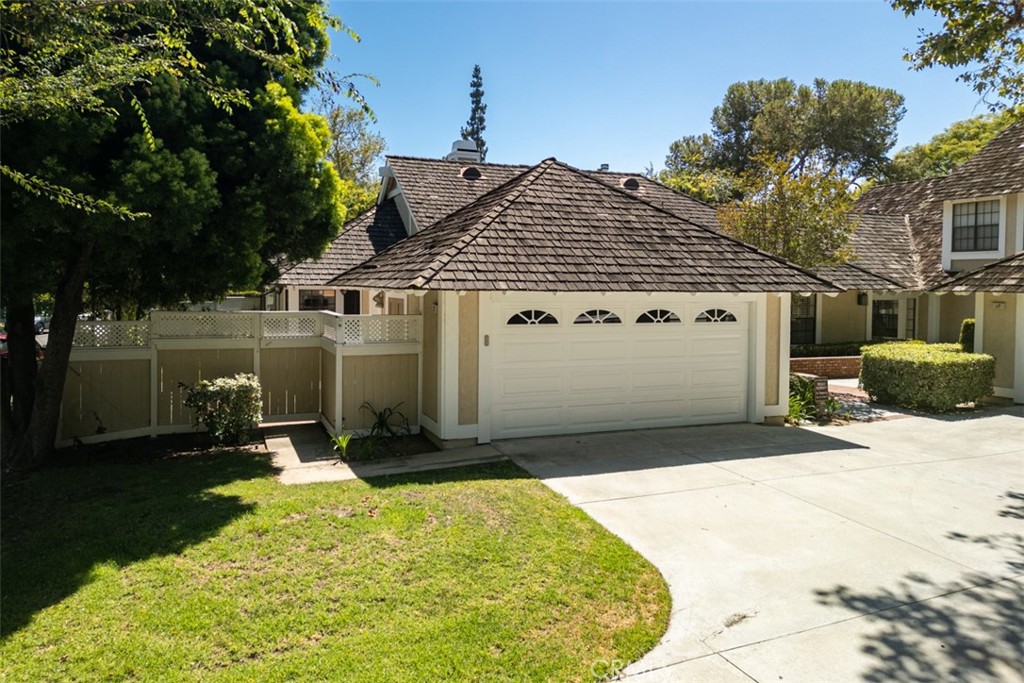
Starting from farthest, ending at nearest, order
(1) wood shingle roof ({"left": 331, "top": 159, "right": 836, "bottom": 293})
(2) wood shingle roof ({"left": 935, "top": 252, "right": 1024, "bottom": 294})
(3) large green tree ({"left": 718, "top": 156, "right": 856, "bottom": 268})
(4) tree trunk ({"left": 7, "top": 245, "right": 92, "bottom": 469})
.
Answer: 1. (3) large green tree ({"left": 718, "top": 156, "right": 856, "bottom": 268})
2. (2) wood shingle roof ({"left": 935, "top": 252, "right": 1024, "bottom": 294})
3. (1) wood shingle roof ({"left": 331, "top": 159, "right": 836, "bottom": 293})
4. (4) tree trunk ({"left": 7, "top": 245, "right": 92, "bottom": 469})

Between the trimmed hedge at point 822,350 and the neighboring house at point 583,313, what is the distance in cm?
869

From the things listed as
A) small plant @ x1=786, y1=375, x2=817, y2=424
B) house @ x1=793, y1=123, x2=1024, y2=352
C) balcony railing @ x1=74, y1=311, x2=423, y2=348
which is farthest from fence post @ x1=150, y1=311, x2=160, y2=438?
house @ x1=793, y1=123, x2=1024, y2=352

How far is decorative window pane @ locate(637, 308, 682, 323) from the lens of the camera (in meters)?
11.0

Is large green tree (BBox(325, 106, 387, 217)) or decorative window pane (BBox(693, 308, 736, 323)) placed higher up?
large green tree (BBox(325, 106, 387, 217))

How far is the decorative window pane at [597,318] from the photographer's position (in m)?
10.6

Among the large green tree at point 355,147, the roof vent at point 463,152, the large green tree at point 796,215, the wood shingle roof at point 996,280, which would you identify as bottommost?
the wood shingle roof at point 996,280

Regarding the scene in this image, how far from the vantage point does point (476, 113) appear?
5056cm

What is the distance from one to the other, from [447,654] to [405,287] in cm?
560

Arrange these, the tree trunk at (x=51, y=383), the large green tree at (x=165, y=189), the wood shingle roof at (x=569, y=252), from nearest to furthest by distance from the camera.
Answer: the large green tree at (x=165, y=189), the tree trunk at (x=51, y=383), the wood shingle roof at (x=569, y=252)

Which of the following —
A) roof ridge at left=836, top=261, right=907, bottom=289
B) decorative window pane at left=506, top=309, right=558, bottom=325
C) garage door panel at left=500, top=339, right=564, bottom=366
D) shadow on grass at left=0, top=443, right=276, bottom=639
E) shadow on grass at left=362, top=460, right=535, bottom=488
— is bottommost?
shadow on grass at left=0, top=443, right=276, bottom=639

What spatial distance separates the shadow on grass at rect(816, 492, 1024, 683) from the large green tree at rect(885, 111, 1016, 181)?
4112 cm

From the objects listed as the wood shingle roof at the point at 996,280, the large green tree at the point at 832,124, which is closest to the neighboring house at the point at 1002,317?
the wood shingle roof at the point at 996,280

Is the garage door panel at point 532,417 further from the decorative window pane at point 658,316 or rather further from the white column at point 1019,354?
the white column at point 1019,354

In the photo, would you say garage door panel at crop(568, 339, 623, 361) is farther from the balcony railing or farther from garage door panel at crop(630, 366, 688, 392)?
the balcony railing
